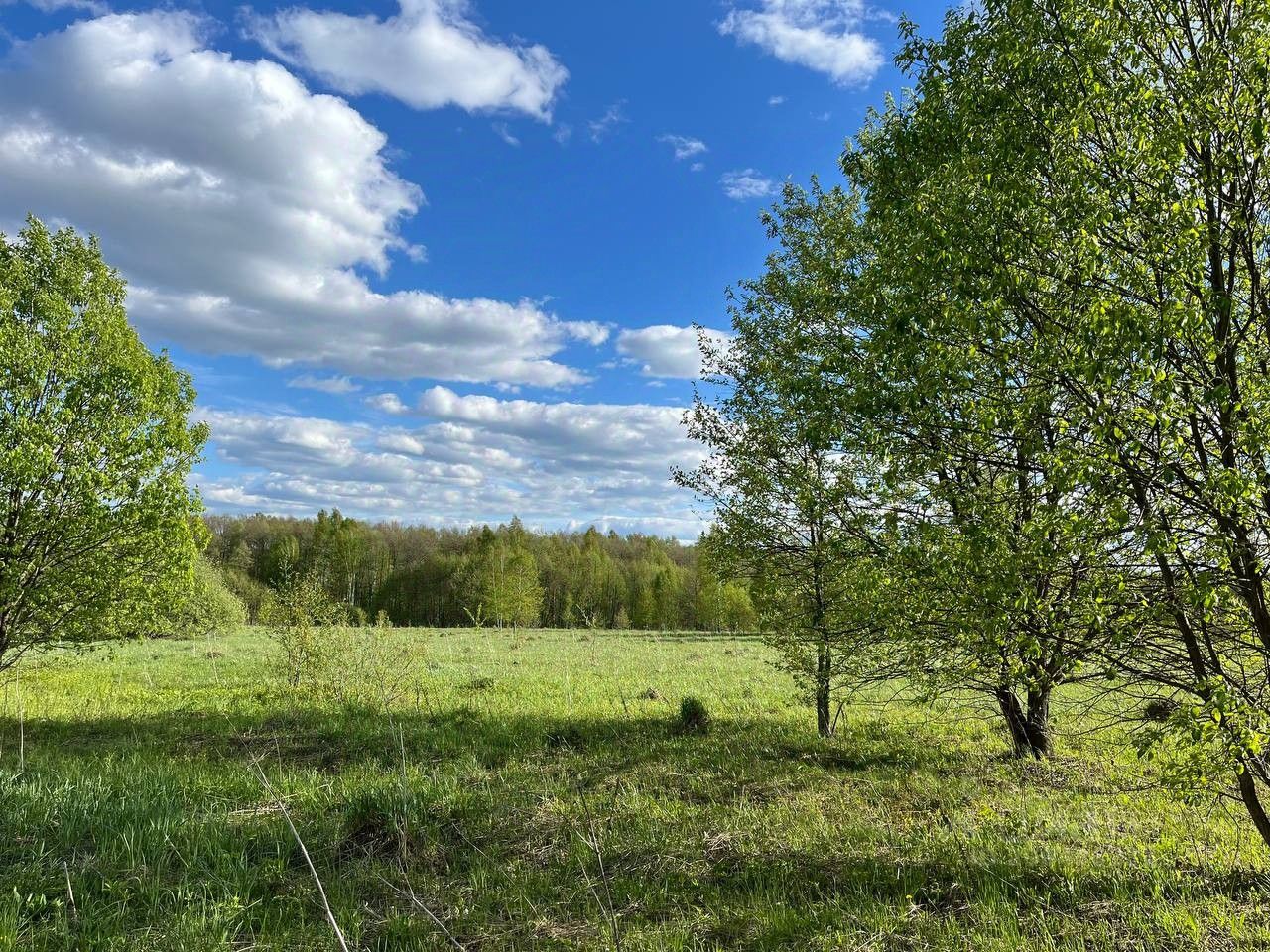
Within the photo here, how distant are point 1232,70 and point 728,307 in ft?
Answer: 28.0

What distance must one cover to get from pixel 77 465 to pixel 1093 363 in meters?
15.7

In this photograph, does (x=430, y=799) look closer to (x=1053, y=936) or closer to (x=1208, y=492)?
(x=1053, y=936)

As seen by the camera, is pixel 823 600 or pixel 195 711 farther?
pixel 195 711

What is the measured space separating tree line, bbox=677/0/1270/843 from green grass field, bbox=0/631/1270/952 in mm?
1396

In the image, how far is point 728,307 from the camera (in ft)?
43.5

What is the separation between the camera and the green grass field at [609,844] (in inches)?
199

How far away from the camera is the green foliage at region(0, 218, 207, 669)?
12.4 meters

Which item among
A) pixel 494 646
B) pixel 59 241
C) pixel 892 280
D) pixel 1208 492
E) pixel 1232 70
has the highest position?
pixel 59 241

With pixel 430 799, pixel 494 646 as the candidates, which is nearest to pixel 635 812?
pixel 430 799

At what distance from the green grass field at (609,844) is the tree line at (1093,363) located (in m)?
1.40

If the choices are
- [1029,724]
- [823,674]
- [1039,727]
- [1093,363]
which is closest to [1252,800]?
[1093,363]

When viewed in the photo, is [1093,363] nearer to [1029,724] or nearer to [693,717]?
[1029,724]

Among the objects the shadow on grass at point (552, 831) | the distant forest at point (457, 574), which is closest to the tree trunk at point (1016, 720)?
the shadow on grass at point (552, 831)

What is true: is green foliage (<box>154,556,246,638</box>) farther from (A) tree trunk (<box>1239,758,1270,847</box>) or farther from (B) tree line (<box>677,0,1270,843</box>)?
(A) tree trunk (<box>1239,758,1270,847</box>)
